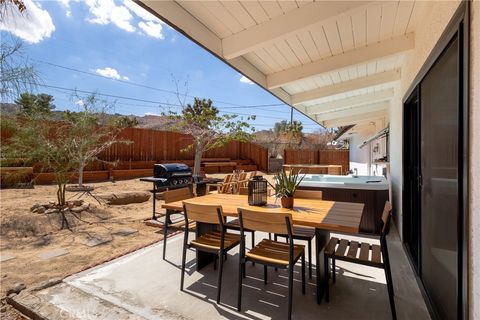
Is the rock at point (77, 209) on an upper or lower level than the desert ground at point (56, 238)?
upper

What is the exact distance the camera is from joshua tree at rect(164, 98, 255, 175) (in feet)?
25.3

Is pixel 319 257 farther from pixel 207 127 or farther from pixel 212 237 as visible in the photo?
pixel 207 127

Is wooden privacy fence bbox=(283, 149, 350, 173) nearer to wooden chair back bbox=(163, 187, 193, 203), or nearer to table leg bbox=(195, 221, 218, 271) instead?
wooden chair back bbox=(163, 187, 193, 203)

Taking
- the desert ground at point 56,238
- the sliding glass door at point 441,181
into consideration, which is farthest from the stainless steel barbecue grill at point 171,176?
the sliding glass door at point 441,181

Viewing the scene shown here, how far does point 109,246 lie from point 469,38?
4.22m

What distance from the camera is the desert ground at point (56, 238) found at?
9.36 feet

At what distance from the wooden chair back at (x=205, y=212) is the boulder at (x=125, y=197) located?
179 inches

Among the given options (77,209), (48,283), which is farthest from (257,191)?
(77,209)

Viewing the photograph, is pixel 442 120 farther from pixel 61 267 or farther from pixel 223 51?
pixel 61 267

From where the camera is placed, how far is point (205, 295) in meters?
2.36

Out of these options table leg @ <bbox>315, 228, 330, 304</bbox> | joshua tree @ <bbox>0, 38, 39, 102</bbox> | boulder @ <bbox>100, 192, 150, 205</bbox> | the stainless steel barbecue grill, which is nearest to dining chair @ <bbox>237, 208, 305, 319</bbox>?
table leg @ <bbox>315, 228, 330, 304</bbox>

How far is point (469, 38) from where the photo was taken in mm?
1307

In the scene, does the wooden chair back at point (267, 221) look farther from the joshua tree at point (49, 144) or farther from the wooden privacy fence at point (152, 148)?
the wooden privacy fence at point (152, 148)

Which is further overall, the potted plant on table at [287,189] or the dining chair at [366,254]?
the potted plant on table at [287,189]
